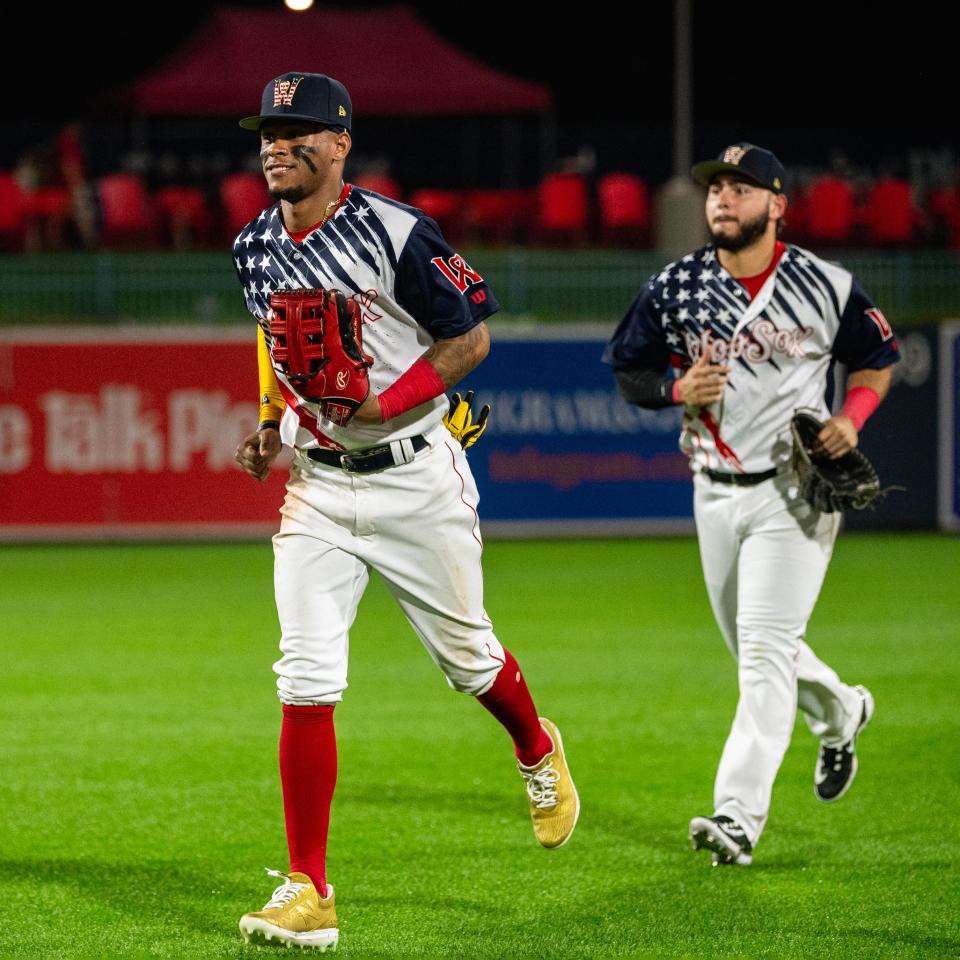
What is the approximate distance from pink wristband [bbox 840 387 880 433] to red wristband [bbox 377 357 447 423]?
171 cm

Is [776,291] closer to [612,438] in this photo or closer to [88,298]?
[612,438]

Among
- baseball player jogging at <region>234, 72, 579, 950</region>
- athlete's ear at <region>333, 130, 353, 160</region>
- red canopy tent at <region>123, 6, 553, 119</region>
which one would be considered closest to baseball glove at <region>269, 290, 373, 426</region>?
baseball player jogging at <region>234, 72, 579, 950</region>

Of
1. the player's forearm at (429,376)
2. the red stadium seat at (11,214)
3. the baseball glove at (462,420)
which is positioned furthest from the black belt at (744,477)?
the red stadium seat at (11,214)

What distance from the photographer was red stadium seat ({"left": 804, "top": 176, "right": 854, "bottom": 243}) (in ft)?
69.4

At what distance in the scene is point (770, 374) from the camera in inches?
227

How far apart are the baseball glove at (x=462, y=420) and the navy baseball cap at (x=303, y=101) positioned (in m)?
0.92

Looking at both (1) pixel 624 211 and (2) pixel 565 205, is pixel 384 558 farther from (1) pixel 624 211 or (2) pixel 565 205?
(1) pixel 624 211

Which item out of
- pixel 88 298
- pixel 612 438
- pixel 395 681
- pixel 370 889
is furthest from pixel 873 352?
pixel 88 298

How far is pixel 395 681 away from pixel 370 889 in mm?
3885

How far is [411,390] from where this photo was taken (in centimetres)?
475

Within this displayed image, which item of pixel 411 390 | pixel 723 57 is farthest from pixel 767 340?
pixel 723 57

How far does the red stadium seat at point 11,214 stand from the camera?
20109 mm

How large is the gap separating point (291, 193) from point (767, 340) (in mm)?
1882

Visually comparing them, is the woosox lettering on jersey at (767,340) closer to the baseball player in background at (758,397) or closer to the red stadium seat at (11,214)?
the baseball player in background at (758,397)
